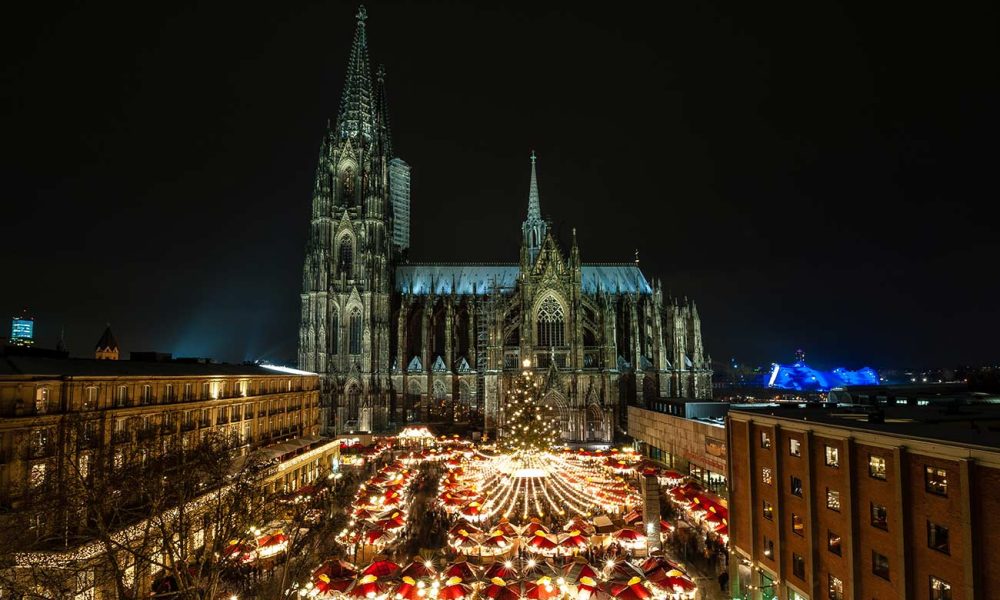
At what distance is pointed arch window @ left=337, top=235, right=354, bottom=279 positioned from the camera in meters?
86.0

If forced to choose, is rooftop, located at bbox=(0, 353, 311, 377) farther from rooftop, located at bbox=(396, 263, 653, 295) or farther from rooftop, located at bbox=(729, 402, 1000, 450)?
rooftop, located at bbox=(396, 263, 653, 295)

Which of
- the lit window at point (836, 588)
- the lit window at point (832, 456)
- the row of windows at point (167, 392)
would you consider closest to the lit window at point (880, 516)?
the lit window at point (832, 456)

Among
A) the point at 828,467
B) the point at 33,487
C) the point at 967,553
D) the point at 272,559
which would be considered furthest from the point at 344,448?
the point at 967,553

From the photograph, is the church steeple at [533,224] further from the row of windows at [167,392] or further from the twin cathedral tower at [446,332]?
the row of windows at [167,392]

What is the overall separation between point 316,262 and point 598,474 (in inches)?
1997

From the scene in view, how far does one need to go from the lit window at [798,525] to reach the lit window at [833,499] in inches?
75.4

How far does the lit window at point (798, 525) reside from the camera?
26.9 meters

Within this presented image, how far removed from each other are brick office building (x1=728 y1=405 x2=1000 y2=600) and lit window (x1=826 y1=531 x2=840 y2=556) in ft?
0.13

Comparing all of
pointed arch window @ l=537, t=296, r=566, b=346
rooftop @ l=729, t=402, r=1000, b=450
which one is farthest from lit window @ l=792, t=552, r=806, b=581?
pointed arch window @ l=537, t=296, r=566, b=346

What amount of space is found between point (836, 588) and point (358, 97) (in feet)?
280

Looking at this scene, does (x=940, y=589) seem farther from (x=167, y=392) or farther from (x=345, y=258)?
(x=345, y=258)

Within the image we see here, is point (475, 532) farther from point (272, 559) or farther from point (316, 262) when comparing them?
point (316, 262)

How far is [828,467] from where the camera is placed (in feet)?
83.8

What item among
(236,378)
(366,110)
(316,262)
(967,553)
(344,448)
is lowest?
(344,448)
